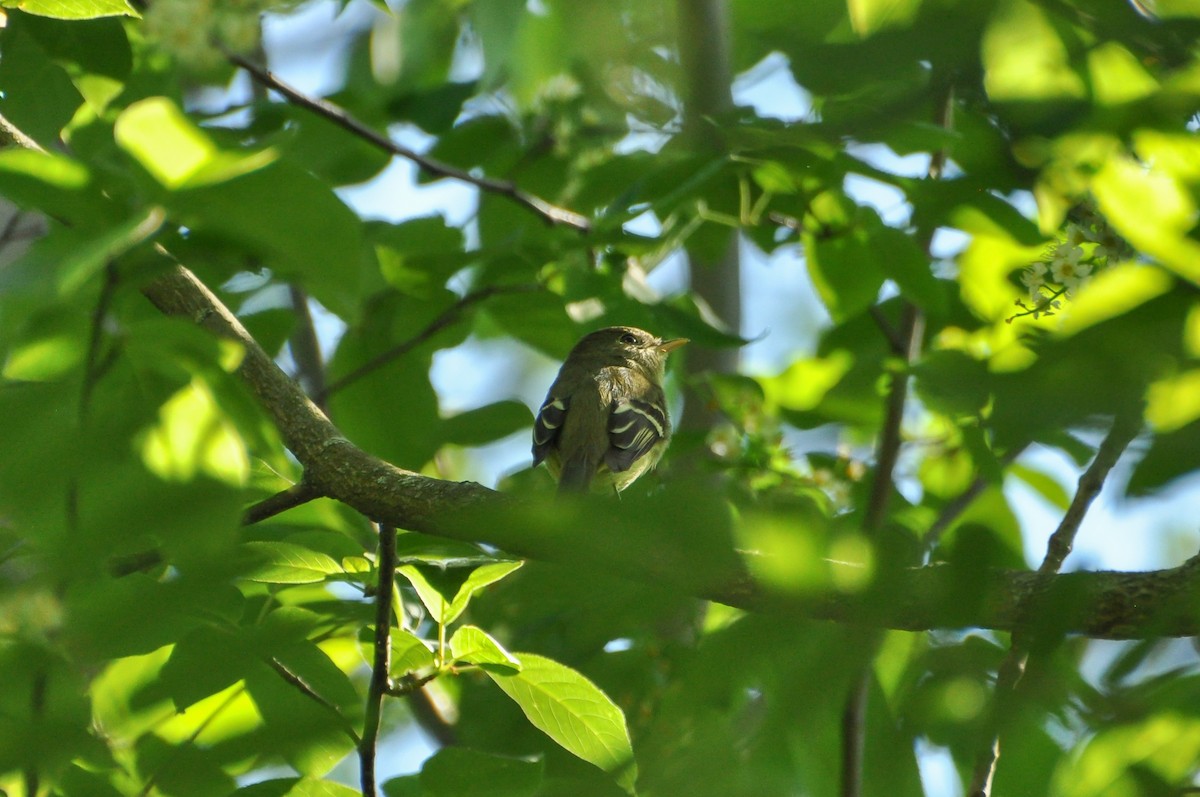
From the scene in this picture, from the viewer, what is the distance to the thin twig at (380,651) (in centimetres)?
228

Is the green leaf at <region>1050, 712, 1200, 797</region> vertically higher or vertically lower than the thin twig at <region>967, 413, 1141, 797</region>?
lower

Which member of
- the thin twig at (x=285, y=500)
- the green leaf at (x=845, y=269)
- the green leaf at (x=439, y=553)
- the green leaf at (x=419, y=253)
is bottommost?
the green leaf at (x=439, y=553)

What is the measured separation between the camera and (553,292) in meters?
3.82

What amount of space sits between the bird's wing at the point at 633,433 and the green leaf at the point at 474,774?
2.88 metres

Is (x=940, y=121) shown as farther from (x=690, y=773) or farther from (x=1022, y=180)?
(x=690, y=773)

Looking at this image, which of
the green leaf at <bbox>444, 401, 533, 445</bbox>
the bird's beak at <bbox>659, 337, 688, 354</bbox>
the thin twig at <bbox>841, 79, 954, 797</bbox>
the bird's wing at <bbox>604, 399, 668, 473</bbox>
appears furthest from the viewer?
the bird's beak at <bbox>659, 337, 688, 354</bbox>

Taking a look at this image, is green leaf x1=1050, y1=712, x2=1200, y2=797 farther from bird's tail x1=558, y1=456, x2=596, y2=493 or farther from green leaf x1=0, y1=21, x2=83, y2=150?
bird's tail x1=558, y1=456, x2=596, y2=493

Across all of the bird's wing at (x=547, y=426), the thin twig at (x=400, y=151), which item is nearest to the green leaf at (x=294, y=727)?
the thin twig at (x=400, y=151)

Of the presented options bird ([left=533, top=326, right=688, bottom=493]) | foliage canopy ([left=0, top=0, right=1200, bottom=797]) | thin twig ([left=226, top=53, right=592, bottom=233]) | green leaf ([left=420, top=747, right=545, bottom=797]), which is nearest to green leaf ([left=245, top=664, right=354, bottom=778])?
foliage canopy ([left=0, top=0, right=1200, bottom=797])

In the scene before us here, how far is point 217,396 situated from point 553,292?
2.49m

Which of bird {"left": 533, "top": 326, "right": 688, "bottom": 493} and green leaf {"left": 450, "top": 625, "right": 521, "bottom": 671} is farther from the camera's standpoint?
bird {"left": 533, "top": 326, "right": 688, "bottom": 493}

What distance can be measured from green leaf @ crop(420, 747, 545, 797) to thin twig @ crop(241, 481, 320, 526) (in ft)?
2.02

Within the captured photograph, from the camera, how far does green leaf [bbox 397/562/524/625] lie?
223 cm

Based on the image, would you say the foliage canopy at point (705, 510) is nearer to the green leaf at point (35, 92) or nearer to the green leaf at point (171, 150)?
the green leaf at point (171, 150)
